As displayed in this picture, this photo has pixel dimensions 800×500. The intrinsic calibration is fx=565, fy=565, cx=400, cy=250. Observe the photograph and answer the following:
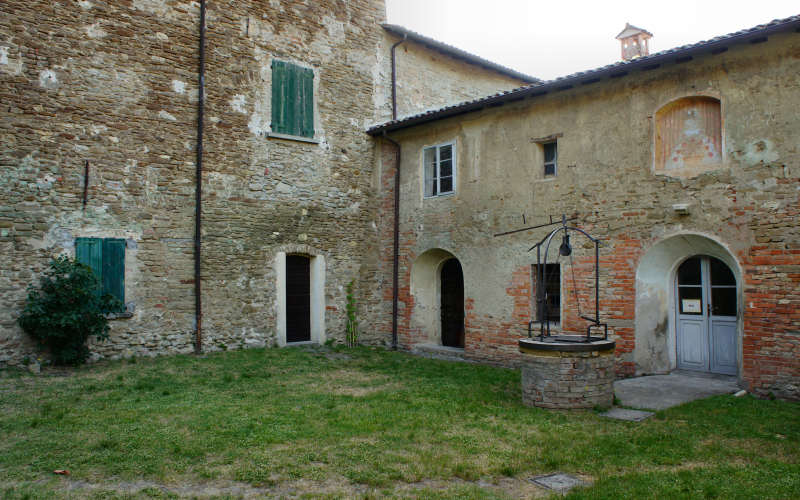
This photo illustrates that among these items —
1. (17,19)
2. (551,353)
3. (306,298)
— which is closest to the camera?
(551,353)

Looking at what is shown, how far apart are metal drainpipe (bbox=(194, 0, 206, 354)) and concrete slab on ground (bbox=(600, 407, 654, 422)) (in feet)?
25.6

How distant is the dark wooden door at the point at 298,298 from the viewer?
12641 mm

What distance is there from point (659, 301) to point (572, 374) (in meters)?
3.23

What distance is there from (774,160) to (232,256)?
9.55 meters

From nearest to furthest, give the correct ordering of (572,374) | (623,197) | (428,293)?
(572,374)
(623,197)
(428,293)

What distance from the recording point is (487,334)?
11242mm

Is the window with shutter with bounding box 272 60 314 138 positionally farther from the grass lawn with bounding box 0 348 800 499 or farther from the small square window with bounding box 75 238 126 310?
the grass lawn with bounding box 0 348 800 499

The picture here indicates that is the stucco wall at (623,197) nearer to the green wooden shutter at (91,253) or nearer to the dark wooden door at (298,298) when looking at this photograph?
the dark wooden door at (298,298)

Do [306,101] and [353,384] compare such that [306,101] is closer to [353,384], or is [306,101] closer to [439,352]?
[439,352]

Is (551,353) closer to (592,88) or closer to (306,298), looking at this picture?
(592,88)

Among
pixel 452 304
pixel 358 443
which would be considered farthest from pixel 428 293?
pixel 358 443

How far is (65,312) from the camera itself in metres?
9.38

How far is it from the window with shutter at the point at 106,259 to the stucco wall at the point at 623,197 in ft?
19.4

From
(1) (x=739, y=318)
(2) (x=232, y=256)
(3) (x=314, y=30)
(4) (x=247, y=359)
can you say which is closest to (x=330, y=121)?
(3) (x=314, y=30)
